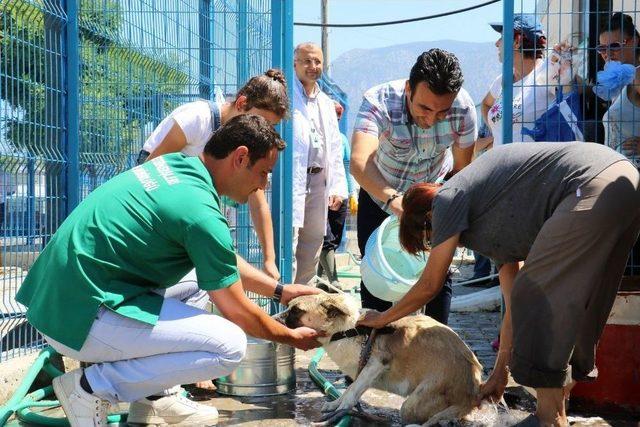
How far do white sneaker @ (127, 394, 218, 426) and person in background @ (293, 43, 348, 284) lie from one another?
2.39 metres

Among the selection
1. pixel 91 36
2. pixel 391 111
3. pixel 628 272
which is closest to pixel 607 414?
pixel 628 272

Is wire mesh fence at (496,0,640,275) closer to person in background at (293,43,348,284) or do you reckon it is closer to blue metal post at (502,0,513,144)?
blue metal post at (502,0,513,144)

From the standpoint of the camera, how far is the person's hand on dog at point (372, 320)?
16.6 feet

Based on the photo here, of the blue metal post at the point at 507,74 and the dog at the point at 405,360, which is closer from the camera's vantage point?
the dog at the point at 405,360

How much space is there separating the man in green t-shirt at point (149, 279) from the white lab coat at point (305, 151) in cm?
279

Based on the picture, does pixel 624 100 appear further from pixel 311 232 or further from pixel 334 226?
pixel 334 226

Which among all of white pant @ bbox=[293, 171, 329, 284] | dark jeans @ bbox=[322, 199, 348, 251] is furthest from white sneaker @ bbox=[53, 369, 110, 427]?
dark jeans @ bbox=[322, 199, 348, 251]

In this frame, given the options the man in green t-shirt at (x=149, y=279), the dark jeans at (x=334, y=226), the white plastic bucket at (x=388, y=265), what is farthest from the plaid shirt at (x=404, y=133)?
the dark jeans at (x=334, y=226)

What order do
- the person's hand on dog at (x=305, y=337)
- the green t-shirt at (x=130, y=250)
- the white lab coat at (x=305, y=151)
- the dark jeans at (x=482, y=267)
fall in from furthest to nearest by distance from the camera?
the dark jeans at (x=482, y=267), the white lab coat at (x=305, y=151), the person's hand on dog at (x=305, y=337), the green t-shirt at (x=130, y=250)

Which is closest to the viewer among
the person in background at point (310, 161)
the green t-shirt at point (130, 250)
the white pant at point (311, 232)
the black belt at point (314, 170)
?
the green t-shirt at point (130, 250)

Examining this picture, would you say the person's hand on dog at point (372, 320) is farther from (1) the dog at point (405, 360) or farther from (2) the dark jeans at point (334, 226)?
(2) the dark jeans at point (334, 226)

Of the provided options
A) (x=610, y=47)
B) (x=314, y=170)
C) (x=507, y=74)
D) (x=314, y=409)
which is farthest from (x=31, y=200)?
(x=610, y=47)

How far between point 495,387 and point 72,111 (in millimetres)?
3669

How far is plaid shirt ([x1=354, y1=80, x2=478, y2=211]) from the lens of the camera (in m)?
5.95
